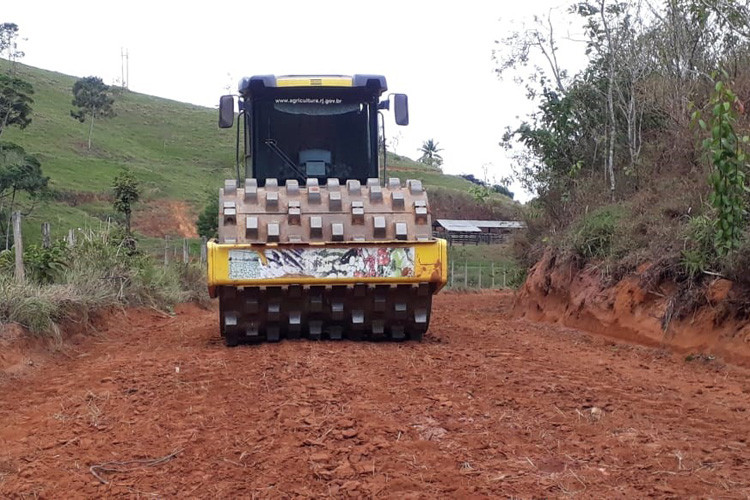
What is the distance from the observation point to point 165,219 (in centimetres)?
5572

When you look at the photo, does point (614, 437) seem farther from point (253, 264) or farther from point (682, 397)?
point (253, 264)

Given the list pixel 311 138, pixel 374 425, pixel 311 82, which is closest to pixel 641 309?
pixel 311 138

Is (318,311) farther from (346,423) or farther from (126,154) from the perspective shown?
(126,154)

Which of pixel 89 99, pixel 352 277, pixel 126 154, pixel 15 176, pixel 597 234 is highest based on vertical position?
pixel 89 99

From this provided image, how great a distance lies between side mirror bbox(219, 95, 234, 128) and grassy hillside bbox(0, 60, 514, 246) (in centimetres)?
2990

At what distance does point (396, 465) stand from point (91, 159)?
6619cm

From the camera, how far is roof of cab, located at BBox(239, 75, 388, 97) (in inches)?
388

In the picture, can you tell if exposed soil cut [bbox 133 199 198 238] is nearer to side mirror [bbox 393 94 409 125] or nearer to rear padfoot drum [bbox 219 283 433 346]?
side mirror [bbox 393 94 409 125]

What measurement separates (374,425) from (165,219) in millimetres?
52540

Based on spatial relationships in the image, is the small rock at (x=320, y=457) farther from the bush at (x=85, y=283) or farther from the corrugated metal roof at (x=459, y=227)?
the corrugated metal roof at (x=459, y=227)

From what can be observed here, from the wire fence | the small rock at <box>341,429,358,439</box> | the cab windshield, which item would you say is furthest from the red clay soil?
the wire fence

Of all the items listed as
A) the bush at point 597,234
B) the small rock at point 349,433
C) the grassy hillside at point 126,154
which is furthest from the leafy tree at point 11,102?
the small rock at point 349,433

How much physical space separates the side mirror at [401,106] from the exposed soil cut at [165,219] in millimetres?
44399

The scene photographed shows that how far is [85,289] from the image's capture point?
11.9 m
